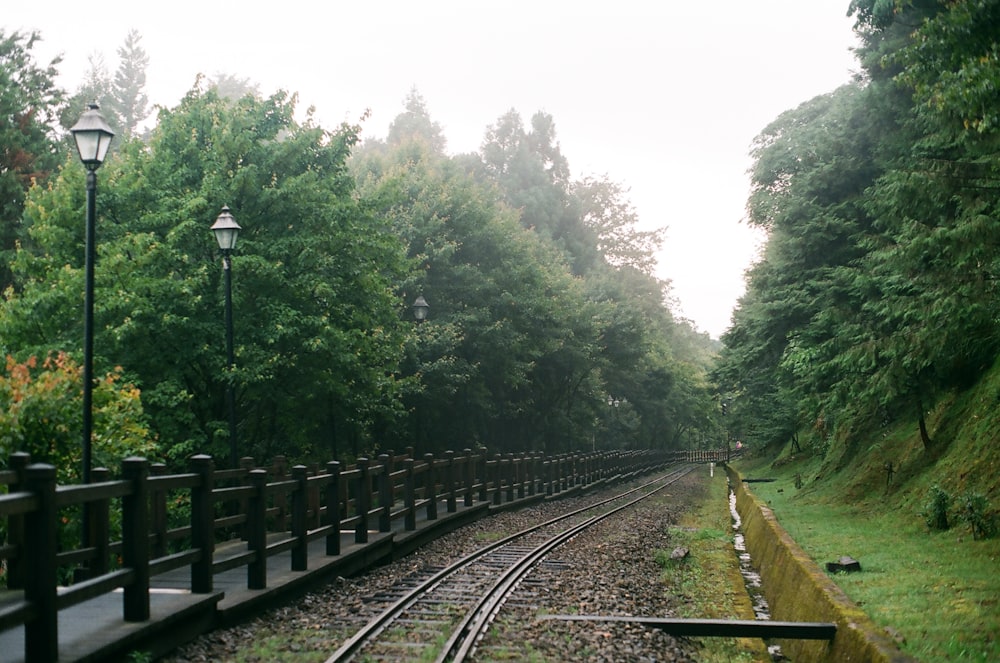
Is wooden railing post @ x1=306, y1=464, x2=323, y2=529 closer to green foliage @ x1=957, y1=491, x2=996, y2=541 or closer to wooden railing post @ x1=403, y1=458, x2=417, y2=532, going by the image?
wooden railing post @ x1=403, y1=458, x2=417, y2=532

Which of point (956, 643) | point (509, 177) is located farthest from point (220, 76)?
point (956, 643)

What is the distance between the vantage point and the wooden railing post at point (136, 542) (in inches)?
266

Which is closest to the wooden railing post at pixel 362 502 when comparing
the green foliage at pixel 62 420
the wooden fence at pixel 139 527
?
the wooden fence at pixel 139 527

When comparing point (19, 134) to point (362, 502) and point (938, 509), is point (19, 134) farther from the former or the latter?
point (938, 509)

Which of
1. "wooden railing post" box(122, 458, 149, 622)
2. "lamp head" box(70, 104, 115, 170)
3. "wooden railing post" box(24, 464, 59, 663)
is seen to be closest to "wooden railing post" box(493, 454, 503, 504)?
"lamp head" box(70, 104, 115, 170)

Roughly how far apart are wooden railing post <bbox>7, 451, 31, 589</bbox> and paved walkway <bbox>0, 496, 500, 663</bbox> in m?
0.45

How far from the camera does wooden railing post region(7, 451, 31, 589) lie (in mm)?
5953

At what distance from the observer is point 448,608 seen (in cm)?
973

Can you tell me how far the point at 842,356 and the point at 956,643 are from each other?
9.28m

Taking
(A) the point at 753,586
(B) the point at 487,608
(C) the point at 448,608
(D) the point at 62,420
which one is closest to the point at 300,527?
(C) the point at 448,608

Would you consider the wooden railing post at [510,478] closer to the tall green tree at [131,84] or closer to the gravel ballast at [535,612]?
the gravel ballast at [535,612]

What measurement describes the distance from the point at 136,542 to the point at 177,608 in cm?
77

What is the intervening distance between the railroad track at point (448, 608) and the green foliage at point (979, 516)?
543cm

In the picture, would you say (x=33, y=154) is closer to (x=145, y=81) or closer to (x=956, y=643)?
(x=956, y=643)
